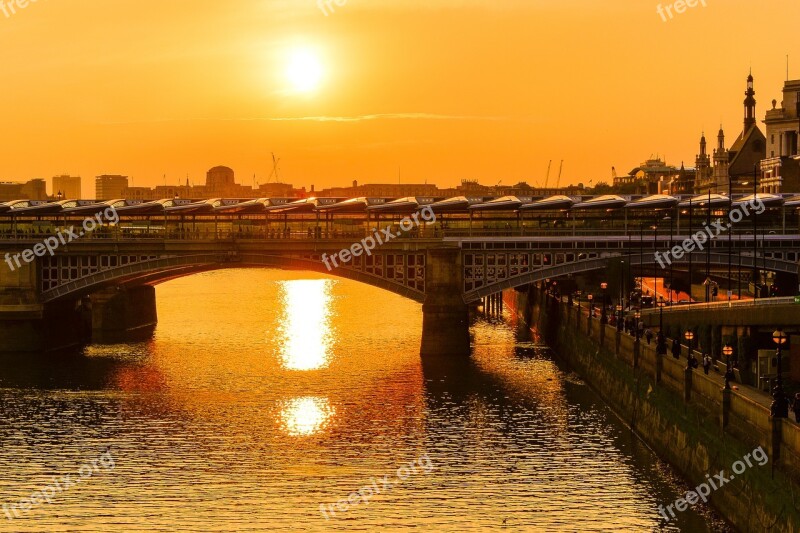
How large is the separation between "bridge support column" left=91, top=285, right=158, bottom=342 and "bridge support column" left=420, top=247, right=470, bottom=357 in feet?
120

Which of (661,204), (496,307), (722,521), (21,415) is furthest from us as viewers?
(496,307)

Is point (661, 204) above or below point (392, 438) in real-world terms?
above

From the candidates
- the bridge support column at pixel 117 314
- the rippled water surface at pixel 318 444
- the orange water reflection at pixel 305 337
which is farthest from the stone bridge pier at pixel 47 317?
the orange water reflection at pixel 305 337

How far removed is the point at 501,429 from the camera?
8144cm

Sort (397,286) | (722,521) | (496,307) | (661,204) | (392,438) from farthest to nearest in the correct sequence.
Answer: (496,307) < (661,204) < (397,286) < (392,438) < (722,521)

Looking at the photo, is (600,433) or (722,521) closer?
(722,521)

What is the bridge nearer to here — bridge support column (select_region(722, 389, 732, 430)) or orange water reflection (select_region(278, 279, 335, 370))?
orange water reflection (select_region(278, 279, 335, 370))

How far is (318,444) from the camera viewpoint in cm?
7694

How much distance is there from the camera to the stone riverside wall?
157ft

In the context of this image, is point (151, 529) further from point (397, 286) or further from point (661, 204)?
point (661, 204)

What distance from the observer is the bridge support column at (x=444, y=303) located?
113 meters

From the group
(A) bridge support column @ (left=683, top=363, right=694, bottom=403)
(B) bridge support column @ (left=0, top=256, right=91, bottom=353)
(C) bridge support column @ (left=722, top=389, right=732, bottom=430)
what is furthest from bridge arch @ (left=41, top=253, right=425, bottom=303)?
(C) bridge support column @ (left=722, top=389, right=732, bottom=430)

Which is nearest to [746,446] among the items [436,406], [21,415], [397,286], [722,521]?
[722,521]

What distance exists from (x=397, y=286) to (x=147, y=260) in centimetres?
2337
